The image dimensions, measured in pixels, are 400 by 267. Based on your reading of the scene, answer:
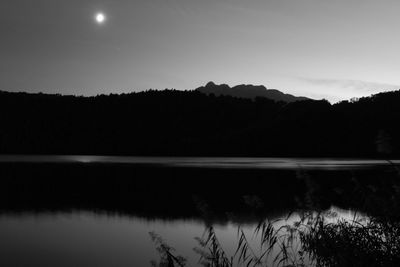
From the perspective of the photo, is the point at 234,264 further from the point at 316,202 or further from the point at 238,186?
the point at 238,186

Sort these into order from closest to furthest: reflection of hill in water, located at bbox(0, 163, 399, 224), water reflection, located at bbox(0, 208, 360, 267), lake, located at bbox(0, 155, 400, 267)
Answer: lake, located at bbox(0, 155, 400, 267) < water reflection, located at bbox(0, 208, 360, 267) < reflection of hill in water, located at bbox(0, 163, 399, 224)

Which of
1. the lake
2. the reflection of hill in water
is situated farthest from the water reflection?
the reflection of hill in water

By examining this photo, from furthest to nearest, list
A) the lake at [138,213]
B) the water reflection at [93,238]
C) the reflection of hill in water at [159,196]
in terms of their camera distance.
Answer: the reflection of hill in water at [159,196] → the water reflection at [93,238] → the lake at [138,213]

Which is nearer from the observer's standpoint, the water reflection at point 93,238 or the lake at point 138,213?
the lake at point 138,213

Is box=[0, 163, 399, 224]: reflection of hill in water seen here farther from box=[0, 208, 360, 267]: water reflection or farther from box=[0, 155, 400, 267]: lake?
box=[0, 208, 360, 267]: water reflection

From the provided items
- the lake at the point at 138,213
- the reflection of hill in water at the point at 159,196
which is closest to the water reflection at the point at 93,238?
the lake at the point at 138,213

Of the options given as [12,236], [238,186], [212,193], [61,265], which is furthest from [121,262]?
[238,186]

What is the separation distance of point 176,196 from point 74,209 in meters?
13.6

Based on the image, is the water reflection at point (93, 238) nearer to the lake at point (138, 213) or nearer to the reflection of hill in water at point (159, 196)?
the lake at point (138, 213)

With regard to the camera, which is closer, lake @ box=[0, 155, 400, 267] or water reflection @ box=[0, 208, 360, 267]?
lake @ box=[0, 155, 400, 267]

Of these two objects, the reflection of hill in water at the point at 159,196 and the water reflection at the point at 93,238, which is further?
the reflection of hill in water at the point at 159,196

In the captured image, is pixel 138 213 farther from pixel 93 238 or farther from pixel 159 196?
pixel 159 196

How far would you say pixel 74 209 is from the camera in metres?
43.6

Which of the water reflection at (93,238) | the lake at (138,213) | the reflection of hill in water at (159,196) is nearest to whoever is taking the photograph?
the lake at (138,213)
